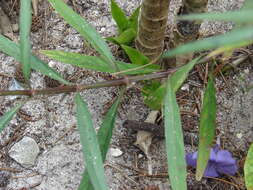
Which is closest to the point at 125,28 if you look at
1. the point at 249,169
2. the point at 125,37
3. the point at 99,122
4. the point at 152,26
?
the point at 125,37

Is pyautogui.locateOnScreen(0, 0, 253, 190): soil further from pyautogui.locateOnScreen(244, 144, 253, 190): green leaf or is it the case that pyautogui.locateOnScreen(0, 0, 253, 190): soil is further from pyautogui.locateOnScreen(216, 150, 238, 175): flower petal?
pyautogui.locateOnScreen(244, 144, 253, 190): green leaf

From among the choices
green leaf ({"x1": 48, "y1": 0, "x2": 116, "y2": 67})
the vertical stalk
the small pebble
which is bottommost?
the small pebble

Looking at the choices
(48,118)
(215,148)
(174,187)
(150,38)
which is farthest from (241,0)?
(174,187)

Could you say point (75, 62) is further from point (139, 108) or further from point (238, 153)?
point (238, 153)

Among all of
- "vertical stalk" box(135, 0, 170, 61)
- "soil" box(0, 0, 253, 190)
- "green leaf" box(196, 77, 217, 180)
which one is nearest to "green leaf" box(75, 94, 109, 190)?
"green leaf" box(196, 77, 217, 180)

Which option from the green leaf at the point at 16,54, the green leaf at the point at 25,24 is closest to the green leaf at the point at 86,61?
the green leaf at the point at 16,54
